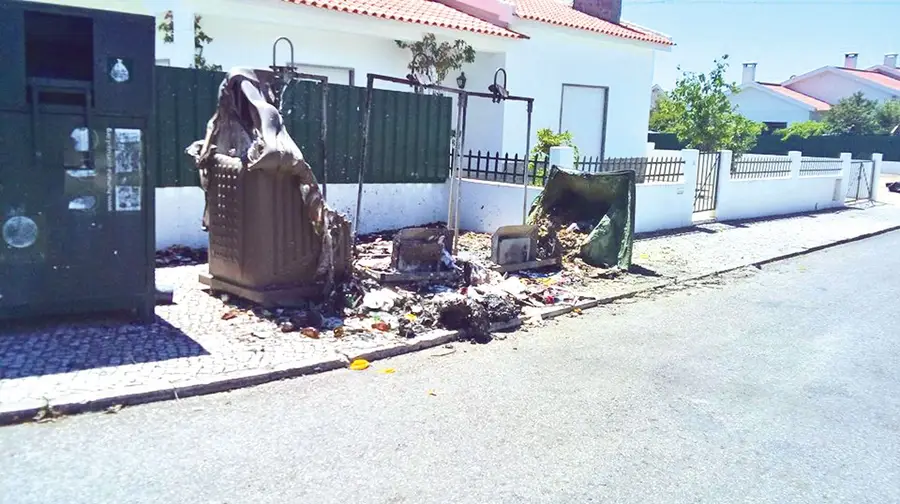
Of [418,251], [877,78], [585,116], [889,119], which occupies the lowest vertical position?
[418,251]

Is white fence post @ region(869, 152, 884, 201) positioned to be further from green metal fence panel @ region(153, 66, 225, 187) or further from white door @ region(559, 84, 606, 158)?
green metal fence panel @ region(153, 66, 225, 187)

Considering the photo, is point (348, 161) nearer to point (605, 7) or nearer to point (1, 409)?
point (1, 409)

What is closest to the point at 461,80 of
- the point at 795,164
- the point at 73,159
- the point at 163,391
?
the point at 795,164

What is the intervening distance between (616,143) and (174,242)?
43.2 feet

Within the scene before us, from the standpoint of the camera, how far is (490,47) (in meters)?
16.3

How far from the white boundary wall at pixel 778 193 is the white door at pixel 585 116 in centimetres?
362

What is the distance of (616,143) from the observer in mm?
19766

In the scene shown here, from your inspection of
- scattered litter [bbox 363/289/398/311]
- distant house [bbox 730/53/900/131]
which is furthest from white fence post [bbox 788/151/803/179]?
distant house [bbox 730/53/900/131]

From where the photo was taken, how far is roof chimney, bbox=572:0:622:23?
68.6 feet

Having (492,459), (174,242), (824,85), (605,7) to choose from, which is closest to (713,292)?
(492,459)

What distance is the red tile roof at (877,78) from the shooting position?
4693cm

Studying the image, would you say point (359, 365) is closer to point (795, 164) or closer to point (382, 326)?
point (382, 326)

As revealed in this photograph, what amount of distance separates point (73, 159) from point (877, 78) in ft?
175

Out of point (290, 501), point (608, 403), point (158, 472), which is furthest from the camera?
point (608, 403)
